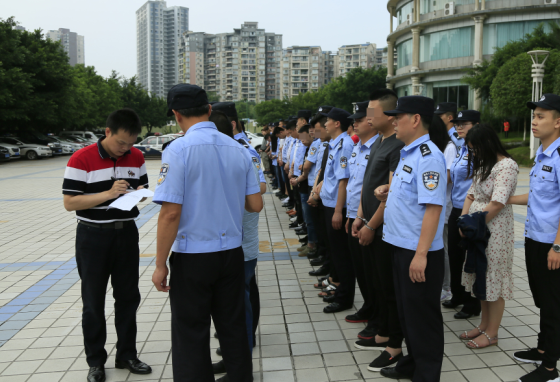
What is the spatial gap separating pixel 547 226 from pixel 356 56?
14832 cm

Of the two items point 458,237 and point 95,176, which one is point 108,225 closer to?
point 95,176

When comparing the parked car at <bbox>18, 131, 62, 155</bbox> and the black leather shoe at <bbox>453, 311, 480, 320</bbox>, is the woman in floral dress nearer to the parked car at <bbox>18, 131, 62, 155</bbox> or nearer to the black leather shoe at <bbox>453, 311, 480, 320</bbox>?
the black leather shoe at <bbox>453, 311, 480, 320</bbox>

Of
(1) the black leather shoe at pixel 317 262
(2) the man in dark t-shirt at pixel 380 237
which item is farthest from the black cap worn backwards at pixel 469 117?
(1) the black leather shoe at pixel 317 262

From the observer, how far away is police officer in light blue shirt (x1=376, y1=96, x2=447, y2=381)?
283cm

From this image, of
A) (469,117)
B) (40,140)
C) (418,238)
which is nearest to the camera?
(418,238)

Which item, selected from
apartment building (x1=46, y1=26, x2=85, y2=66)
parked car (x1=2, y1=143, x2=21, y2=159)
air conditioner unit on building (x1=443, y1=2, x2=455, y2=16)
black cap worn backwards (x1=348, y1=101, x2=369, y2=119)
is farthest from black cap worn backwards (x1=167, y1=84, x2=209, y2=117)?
apartment building (x1=46, y1=26, x2=85, y2=66)

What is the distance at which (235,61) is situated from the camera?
138m

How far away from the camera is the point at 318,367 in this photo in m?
3.45

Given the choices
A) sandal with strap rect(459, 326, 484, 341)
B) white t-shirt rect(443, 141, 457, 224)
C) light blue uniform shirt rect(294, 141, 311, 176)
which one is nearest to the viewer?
sandal with strap rect(459, 326, 484, 341)

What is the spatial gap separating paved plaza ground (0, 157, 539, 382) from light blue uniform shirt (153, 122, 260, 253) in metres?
1.35

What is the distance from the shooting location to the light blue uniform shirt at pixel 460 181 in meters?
4.33

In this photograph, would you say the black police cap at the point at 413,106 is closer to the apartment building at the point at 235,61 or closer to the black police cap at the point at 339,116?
the black police cap at the point at 339,116

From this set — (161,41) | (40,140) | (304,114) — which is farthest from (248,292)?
(161,41)

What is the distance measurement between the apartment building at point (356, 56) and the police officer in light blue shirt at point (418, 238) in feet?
479
